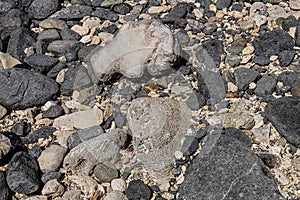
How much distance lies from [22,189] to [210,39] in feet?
5.58

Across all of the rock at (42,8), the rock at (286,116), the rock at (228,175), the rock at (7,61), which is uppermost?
the rock at (42,8)

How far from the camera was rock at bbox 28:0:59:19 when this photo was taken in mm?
4105

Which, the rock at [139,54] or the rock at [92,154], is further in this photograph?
the rock at [139,54]

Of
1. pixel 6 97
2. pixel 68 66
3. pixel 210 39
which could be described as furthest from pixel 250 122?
pixel 6 97

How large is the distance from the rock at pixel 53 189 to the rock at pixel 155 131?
0.50 m

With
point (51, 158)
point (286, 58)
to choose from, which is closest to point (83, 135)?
point (51, 158)

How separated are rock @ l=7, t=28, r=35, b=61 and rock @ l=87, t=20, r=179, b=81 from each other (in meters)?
0.57

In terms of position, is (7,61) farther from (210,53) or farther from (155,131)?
(210,53)

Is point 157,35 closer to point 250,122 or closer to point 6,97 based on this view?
point 250,122

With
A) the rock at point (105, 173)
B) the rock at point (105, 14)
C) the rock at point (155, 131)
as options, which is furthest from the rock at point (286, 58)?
the rock at point (105, 173)

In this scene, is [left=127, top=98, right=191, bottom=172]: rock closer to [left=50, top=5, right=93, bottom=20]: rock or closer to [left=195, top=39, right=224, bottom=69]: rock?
[left=195, top=39, right=224, bottom=69]: rock

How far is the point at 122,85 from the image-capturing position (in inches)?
143

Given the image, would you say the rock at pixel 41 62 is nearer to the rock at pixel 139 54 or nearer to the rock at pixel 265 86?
the rock at pixel 139 54

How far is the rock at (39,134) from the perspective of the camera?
3332mm
